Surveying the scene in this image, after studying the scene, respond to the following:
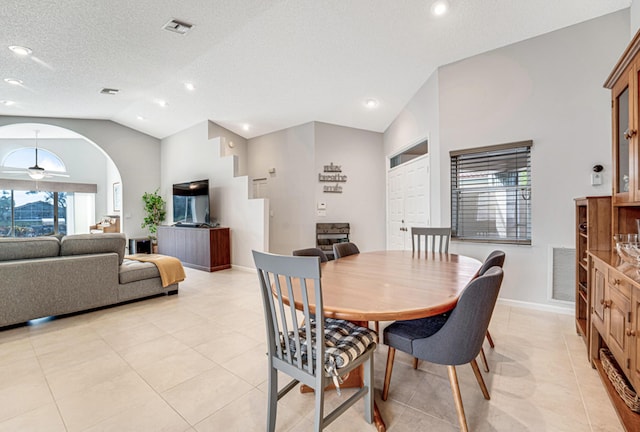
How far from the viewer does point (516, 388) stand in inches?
74.2

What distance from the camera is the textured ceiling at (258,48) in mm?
2889

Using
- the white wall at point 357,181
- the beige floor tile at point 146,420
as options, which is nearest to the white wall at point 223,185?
the white wall at point 357,181

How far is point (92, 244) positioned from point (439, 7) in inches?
174

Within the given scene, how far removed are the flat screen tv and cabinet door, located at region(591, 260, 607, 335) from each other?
5.76 meters

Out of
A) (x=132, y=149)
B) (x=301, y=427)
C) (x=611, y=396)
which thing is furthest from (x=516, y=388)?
(x=132, y=149)

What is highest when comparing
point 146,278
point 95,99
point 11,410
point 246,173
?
point 95,99

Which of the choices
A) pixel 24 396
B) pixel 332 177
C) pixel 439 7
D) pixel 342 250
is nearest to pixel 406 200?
pixel 332 177

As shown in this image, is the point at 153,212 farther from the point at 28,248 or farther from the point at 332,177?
the point at 332,177

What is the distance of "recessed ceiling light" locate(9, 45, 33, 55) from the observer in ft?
11.1

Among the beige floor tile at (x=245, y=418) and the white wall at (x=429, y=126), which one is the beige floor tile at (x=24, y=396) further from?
the white wall at (x=429, y=126)

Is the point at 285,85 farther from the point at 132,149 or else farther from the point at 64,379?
the point at 132,149

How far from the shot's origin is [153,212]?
23.9 ft

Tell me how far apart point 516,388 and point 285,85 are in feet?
14.5

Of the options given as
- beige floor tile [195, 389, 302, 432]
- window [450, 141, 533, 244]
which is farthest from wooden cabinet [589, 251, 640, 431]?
beige floor tile [195, 389, 302, 432]
